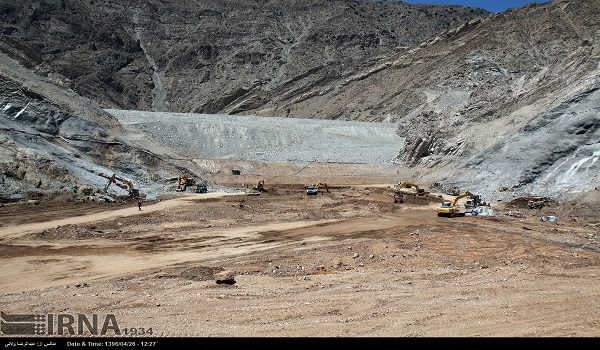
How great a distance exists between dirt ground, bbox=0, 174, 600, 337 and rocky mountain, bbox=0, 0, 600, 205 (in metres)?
6.89

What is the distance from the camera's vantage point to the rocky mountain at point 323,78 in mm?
26797

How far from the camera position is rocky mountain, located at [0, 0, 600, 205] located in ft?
87.9

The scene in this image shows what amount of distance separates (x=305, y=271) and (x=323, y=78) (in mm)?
69924

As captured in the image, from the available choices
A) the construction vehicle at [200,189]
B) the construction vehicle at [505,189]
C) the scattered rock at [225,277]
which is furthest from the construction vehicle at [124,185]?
the construction vehicle at [505,189]

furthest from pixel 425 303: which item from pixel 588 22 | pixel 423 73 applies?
pixel 588 22

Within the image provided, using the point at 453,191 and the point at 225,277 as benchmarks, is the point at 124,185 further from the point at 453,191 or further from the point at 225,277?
the point at 225,277

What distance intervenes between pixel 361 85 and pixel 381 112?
1026cm

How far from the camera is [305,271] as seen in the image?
1104 cm

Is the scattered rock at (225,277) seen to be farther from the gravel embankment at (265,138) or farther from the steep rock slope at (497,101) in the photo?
the gravel embankment at (265,138)

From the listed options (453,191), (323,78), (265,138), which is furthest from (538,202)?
(323,78)

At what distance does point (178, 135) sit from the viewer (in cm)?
4284

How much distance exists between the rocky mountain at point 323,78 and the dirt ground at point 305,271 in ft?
22.6

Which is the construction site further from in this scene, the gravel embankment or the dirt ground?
the gravel embankment
